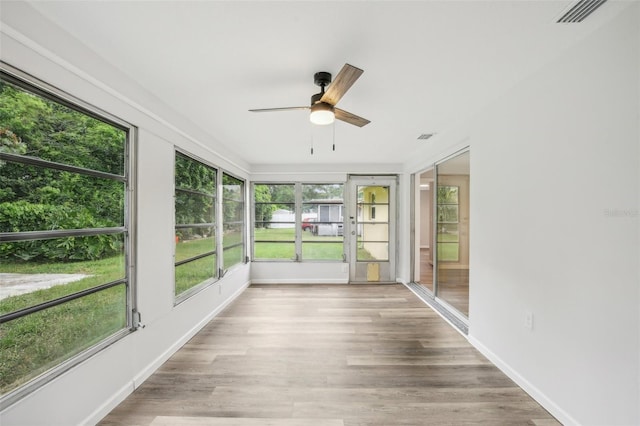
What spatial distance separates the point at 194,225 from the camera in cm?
336

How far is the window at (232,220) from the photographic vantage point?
14.2 feet

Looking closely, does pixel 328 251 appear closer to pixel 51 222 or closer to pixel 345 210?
pixel 345 210

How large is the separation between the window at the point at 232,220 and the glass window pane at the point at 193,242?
438mm

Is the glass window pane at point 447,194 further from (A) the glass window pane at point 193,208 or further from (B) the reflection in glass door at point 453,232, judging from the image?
(A) the glass window pane at point 193,208

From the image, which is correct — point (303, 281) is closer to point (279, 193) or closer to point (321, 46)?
point (279, 193)

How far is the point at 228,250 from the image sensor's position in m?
4.53

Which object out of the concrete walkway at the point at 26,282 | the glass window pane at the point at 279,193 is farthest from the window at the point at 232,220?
the concrete walkway at the point at 26,282

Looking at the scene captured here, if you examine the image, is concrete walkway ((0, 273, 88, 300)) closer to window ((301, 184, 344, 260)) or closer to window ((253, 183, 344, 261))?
window ((253, 183, 344, 261))

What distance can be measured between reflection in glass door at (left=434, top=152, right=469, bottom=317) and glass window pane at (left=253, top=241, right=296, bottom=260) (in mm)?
2739

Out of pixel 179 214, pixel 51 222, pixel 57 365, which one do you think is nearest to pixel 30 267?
pixel 51 222

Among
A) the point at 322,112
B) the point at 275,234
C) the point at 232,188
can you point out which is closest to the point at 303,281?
the point at 275,234

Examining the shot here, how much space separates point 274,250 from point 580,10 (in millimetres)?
5080

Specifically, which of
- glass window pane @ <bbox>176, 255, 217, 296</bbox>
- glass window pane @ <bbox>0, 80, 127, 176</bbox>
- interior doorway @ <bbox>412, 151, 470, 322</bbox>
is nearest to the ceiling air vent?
interior doorway @ <bbox>412, 151, 470, 322</bbox>

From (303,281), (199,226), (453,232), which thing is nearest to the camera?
(199,226)
